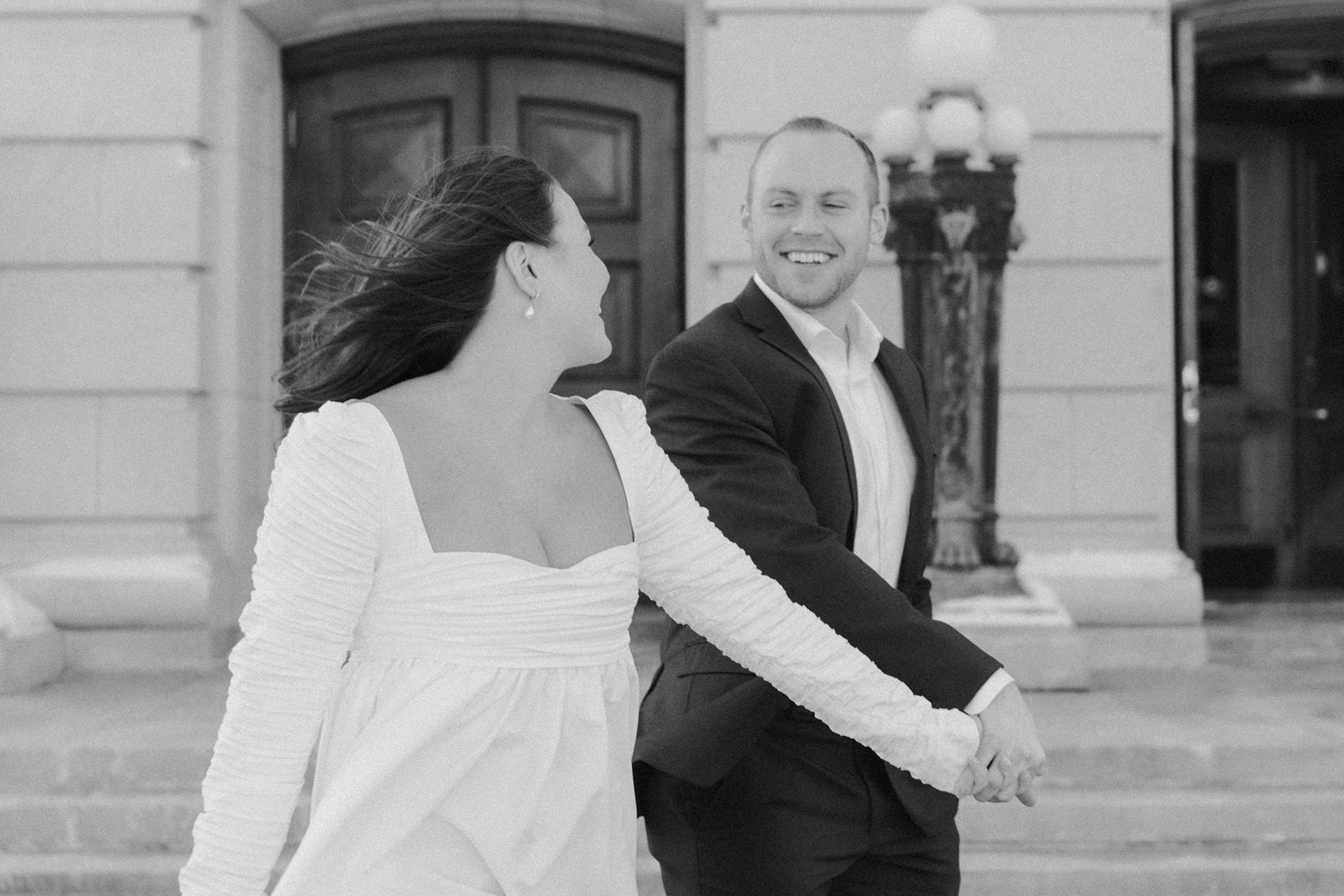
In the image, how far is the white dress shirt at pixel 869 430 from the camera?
2277mm

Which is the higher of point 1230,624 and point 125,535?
point 125,535

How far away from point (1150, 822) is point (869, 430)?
238 cm

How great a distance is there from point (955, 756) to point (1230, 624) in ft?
18.0

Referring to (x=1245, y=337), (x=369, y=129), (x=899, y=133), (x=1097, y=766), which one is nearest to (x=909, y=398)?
(x=1097, y=766)

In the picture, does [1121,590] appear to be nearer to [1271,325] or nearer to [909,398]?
[1271,325]

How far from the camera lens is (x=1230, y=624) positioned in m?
6.97

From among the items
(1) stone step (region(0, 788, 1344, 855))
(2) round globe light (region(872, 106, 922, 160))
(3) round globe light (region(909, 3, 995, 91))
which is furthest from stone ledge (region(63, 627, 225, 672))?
(3) round globe light (region(909, 3, 995, 91))

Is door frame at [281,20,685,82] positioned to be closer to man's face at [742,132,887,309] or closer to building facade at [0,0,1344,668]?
building facade at [0,0,1344,668]

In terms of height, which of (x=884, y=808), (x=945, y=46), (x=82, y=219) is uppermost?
(x=945, y=46)

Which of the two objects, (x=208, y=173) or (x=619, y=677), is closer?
A: (x=619, y=677)

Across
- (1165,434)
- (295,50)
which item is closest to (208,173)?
(295,50)

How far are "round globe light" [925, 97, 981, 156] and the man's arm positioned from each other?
11.5ft

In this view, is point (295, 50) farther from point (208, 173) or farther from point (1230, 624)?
point (1230, 624)

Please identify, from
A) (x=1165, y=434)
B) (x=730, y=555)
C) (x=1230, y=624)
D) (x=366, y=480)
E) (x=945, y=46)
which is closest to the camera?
(x=366, y=480)
